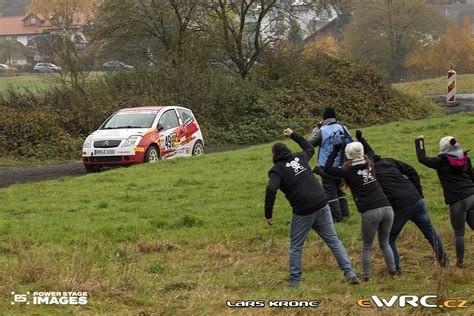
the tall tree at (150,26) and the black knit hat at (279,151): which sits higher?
the tall tree at (150,26)

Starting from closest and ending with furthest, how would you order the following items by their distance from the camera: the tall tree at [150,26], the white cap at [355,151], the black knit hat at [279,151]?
the black knit hat at [279,151] → the white cap at [355,151] → the tall tree at [150,26]

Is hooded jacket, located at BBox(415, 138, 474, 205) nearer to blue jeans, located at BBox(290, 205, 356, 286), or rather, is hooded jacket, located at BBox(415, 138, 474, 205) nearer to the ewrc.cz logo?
blue jeans, located at BBox(290, 205, 356, 286)

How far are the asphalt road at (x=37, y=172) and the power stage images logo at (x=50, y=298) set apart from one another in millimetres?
10675

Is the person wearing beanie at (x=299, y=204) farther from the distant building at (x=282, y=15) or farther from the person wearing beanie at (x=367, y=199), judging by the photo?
the distant building at (x=282, y=15)

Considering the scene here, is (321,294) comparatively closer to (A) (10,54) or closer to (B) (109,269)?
(B) (109,269)

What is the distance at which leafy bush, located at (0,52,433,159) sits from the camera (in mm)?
24094

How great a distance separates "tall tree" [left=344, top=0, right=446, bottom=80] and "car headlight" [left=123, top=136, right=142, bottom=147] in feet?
155

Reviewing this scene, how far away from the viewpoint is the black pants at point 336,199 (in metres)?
11.6

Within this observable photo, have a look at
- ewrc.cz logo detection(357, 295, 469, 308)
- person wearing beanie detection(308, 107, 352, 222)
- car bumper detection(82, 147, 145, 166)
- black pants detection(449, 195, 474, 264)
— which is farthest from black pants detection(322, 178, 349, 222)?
car bumper detection(82, 147, 145, 166)

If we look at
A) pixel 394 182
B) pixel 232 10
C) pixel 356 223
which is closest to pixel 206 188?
pixel 356 223

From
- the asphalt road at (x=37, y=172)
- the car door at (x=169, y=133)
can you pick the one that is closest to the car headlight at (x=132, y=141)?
the car door at (x=169, y=133)

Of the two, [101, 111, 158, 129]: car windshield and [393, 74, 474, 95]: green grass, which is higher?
[101, 111, 158, 129]: car windshield

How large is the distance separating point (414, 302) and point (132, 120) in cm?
1359

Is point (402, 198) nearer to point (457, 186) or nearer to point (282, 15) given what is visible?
point (457, 186)
